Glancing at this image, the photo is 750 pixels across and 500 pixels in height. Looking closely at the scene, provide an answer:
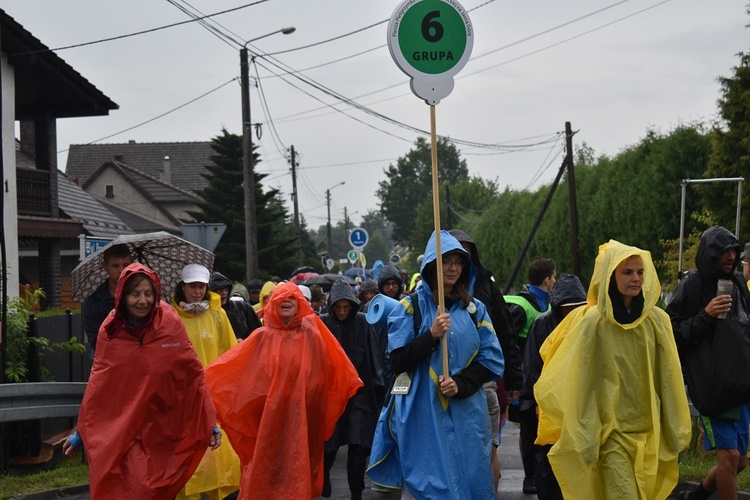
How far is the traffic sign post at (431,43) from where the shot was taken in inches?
261

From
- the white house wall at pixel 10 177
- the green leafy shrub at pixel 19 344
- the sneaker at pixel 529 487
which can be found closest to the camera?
the sneaker at pixel 529 487

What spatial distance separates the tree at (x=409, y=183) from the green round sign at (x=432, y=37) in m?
116

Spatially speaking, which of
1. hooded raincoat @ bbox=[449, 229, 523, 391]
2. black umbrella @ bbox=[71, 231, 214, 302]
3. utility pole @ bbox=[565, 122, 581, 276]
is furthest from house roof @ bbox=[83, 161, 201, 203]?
hooded raincoat @ bbox=[449, 229, 523, 391]

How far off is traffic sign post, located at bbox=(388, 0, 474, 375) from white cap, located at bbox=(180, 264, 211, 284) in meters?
2.71

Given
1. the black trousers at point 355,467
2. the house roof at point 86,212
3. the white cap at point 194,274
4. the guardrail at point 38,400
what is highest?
the house roof at point 86,212

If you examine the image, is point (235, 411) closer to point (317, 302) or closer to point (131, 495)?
point (131, 495)

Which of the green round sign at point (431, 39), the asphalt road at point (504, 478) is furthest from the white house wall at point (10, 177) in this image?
the green round sign at point (431, 39)

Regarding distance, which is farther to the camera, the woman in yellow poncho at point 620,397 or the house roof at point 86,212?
the house roof at point 86,212

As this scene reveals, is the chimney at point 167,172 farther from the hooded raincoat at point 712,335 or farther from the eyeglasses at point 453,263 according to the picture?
the eyeglasses at point 453,263

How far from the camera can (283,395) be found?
7824 mm

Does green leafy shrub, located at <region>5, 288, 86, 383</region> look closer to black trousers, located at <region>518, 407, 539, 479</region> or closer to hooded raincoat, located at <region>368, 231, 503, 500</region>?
black trousers, located at <region>518, 407, 539, 479</region>

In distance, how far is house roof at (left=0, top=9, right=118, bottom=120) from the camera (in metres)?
18.5

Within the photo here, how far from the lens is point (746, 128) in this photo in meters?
25.8

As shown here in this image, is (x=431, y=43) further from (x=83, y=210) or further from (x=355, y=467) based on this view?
(x=83, y=210)
